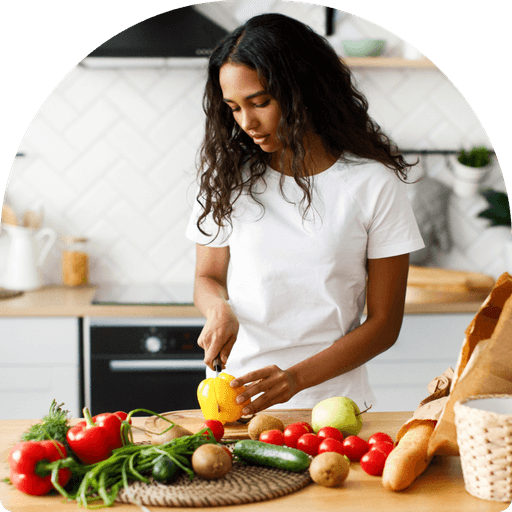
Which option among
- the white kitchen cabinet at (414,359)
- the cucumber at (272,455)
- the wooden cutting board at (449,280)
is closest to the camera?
the cucumber at (272,455)

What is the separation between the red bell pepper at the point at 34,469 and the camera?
0.85 m

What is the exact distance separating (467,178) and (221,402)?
6.06ft

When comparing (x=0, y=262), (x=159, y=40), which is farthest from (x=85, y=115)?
(x=0, y=262)

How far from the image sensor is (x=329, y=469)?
2.81 feet

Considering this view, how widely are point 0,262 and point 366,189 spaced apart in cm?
174

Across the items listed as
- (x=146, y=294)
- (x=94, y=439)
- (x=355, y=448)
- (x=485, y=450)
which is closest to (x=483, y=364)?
(x=485, y=450)

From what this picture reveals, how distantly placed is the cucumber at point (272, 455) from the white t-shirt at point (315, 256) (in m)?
0.37

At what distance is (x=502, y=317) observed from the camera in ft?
2.84

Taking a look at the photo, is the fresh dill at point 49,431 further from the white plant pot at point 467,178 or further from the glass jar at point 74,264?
the white plant pot at point 467,178

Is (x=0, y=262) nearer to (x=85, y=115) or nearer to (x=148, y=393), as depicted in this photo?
(x=85, y=115)

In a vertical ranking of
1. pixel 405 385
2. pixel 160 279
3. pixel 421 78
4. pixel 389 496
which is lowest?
pixel 405 385

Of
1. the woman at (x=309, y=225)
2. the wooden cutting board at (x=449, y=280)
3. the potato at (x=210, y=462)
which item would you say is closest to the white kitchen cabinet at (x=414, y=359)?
the wooden cutting board at (x=449, y=280)

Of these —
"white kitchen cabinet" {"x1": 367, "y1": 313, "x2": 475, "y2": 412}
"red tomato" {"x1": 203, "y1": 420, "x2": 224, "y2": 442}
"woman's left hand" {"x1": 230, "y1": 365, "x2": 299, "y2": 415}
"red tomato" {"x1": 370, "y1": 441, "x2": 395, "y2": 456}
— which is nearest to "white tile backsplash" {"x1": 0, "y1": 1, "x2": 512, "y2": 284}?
"white kitchen cabinet" {"x1": 367, "y1": 313, "x2": 475, "y2": 412}

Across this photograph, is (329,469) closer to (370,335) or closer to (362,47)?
(370,335)
